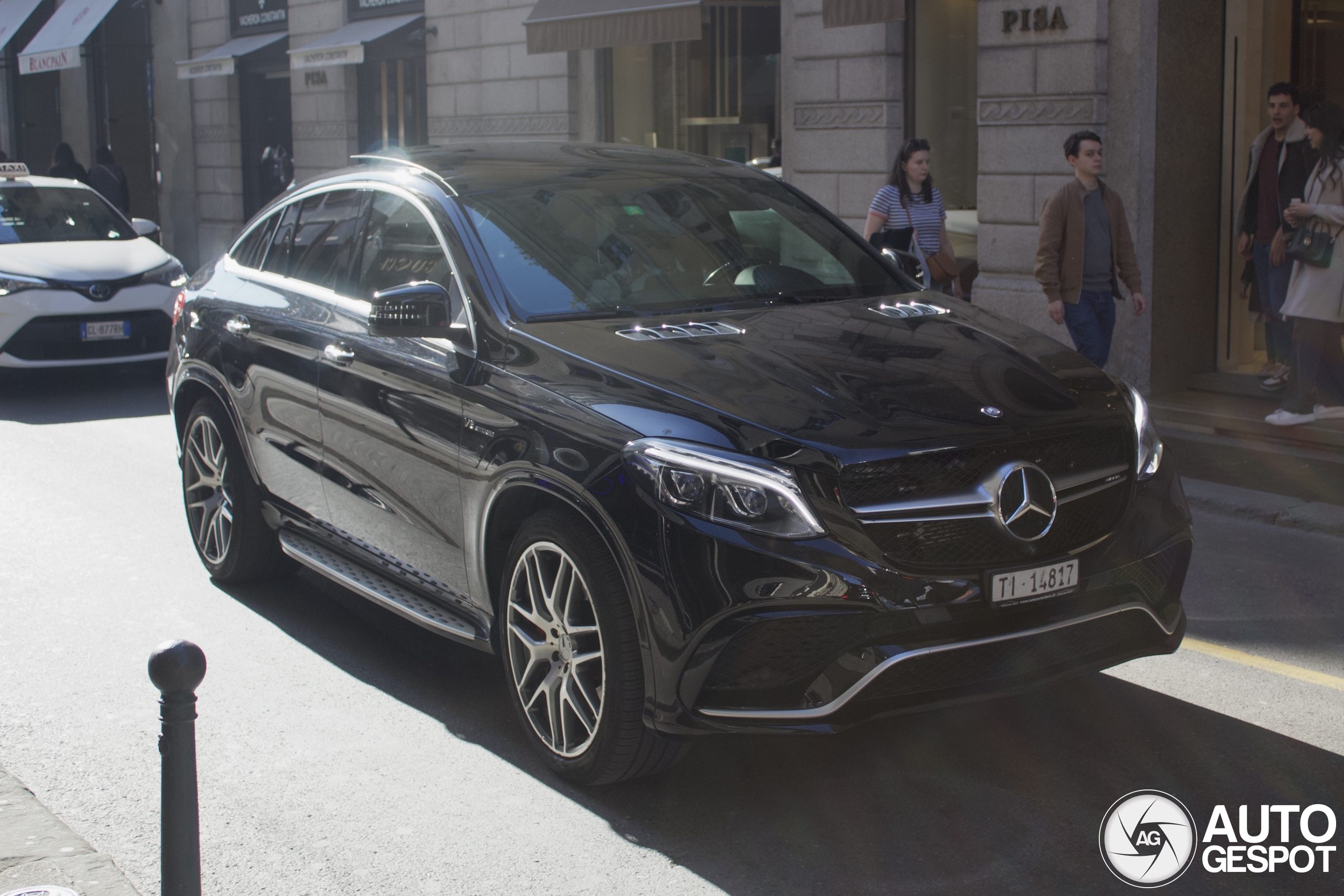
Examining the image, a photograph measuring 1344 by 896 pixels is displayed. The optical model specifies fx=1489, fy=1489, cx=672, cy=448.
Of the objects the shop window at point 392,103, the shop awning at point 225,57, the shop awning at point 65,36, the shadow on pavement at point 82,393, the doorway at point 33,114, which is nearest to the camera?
the shadow on pavement at point 82,393

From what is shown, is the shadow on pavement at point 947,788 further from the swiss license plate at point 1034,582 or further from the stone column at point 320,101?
the stone column at point 320,101

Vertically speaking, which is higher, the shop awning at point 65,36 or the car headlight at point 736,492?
the shop awning at point 65,36

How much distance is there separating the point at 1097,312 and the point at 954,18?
5.26 metres

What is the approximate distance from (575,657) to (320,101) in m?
20.1

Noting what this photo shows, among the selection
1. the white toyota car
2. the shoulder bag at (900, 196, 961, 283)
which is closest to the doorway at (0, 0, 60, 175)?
the white toyota car

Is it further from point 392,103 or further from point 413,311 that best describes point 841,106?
point 413,311

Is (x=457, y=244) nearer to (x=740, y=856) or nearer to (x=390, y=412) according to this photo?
(x=390, y=412)

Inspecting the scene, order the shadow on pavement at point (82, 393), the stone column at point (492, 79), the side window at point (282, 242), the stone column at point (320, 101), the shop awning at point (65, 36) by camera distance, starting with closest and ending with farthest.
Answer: the side window at point (282, 242) → the shadow on pavement at point (82, 393) → the stone column at point (492, 79) → the stone column at point (320, 101) → the shop awning at point (65, 36)

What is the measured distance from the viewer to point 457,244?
15.5 feet

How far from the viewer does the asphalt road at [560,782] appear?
3.65m

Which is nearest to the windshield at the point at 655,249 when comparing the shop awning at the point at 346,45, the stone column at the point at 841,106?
the stone column at the point at 841,106

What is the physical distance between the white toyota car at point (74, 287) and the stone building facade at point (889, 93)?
5516 mm

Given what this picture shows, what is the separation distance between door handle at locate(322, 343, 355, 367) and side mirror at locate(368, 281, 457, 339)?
589mm

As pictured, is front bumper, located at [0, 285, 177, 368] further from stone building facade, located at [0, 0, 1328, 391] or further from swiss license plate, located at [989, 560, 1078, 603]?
swiss license plate, located at [989, 560, 1078, 603]
